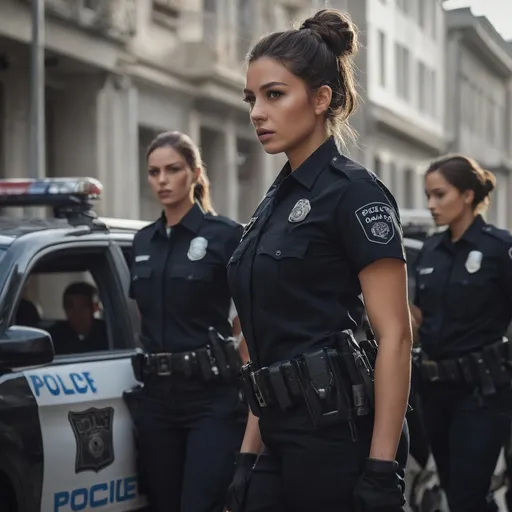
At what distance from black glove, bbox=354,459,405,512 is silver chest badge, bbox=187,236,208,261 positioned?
6.80 feet

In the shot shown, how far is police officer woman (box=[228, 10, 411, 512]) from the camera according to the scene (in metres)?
3.11

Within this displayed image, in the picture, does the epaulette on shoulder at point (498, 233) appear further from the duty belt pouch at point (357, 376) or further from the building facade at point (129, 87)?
the building facade at point (129, 87)

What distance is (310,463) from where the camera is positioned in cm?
320

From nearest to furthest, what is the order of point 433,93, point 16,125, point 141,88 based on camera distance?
point 16,125
point 141,88
point 433,93

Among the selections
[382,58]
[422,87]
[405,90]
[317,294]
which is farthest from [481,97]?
[317,294]

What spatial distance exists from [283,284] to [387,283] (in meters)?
0.25

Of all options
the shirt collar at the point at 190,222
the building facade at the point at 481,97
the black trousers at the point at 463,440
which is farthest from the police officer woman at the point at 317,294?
the building facade at the point at 481,97

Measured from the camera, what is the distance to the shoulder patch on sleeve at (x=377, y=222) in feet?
10.2

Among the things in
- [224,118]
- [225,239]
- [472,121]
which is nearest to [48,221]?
[225,239]

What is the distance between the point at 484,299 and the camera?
18.6ft

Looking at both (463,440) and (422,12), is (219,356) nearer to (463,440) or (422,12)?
(463,440)

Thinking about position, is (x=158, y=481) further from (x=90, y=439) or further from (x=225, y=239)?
(x=225, y=239)

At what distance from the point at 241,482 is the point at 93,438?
152 cm

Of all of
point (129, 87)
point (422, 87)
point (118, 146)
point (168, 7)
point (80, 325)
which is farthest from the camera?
point (422, 87)
